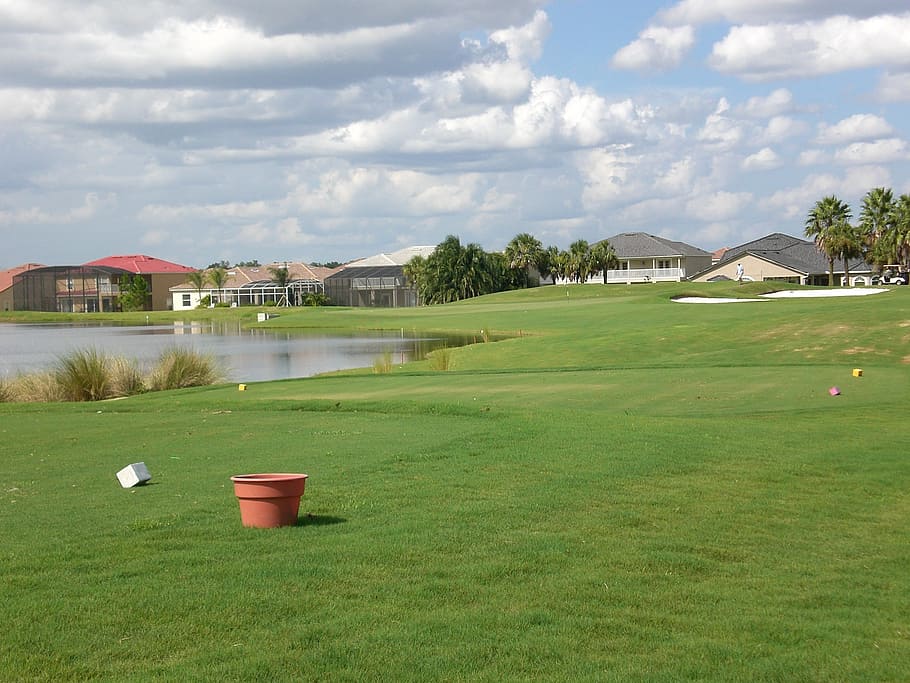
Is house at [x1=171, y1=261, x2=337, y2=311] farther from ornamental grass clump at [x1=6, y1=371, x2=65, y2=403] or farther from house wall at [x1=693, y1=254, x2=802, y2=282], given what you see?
ornamental grass clump at [x1=6, y1=371, x2=65, y2=403]

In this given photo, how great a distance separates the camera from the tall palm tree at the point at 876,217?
99.1 metres

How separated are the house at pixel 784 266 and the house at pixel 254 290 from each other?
176 feet

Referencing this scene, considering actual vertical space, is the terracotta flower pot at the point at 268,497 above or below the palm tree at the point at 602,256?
below

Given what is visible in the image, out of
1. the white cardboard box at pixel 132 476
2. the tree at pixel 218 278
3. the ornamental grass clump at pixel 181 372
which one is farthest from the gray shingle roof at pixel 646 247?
the white cardboard box at pixel 132 476

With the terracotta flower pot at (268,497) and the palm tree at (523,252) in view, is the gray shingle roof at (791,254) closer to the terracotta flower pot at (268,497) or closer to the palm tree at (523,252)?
the palm tree at (523,252)

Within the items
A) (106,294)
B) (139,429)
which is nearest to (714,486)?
(139,429)

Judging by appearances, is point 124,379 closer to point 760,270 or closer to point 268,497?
point 268,497

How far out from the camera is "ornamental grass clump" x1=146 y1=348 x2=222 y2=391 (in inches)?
1253

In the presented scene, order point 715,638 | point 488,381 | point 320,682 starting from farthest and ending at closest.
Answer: point 488,381 → point 715,638 → point 320,682

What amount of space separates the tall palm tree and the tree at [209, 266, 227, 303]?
281 feet

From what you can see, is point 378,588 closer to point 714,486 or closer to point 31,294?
point 714,486

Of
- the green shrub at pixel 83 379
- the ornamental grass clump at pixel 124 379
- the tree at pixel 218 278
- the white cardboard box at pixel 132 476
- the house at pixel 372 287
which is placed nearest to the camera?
the white cardboard box at pixel 132 476

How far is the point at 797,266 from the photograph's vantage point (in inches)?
4432

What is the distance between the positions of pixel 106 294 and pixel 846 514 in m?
158
